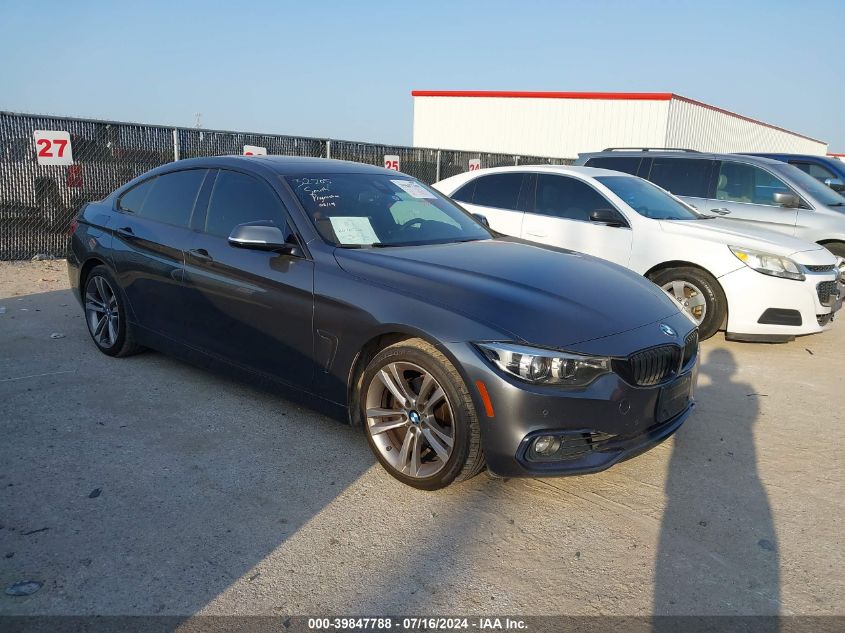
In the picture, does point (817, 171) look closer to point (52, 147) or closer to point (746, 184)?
point (746, 184)

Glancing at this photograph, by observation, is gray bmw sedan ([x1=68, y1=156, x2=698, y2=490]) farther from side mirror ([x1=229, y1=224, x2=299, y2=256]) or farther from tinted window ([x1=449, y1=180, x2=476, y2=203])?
tinted window ([x1=449, y1=180, x2=476, y2=203])

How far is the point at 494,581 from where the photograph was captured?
2852 millimetres

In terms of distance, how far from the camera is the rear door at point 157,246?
4.81 metres

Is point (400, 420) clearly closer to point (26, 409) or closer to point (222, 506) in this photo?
point (222, 506)

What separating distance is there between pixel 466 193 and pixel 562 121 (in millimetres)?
24624

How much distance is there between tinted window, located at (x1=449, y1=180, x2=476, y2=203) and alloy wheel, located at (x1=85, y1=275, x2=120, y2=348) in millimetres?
3975

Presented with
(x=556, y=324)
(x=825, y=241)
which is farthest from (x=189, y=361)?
(x=825, y=241)

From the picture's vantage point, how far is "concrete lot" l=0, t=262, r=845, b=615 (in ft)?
9.03

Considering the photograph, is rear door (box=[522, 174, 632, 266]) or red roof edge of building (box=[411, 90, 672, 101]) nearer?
rear door (box=[522, 174, 632, 266])

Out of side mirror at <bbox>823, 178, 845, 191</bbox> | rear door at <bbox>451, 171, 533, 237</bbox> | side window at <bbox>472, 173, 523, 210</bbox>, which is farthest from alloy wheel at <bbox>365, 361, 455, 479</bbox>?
side mirror at <bbox>823, 178, 845, 191</bbox>

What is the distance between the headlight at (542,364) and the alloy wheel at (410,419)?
1.10ft

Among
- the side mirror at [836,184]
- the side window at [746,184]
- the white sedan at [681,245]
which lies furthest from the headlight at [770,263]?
the side mirror at [836,184]

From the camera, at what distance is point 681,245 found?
6.74m

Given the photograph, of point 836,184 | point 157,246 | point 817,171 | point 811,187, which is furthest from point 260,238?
point 817,171
